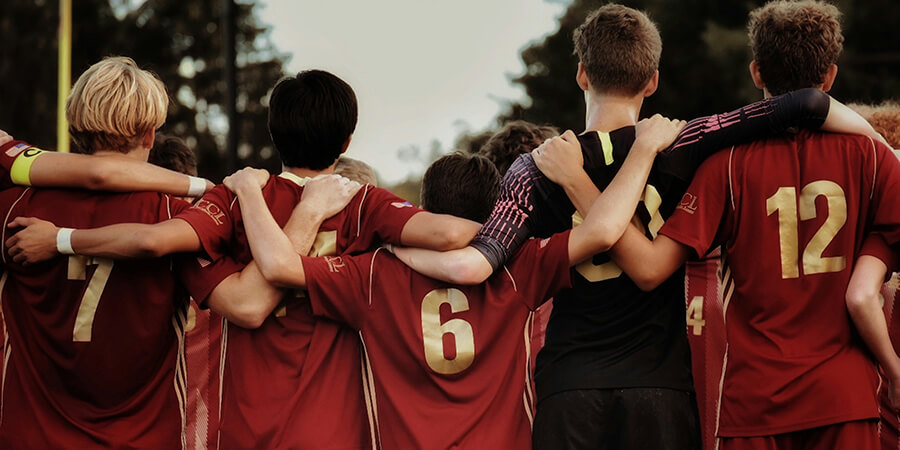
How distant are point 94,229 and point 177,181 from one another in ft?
1.32

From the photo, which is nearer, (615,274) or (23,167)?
(615,274)

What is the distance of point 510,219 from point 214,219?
3.91 ft

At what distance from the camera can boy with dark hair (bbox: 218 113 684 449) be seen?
439 cm

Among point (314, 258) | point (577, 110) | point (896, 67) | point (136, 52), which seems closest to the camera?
point (314, 258)

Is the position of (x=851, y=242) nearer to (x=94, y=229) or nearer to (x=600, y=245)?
(x=600, y=245)

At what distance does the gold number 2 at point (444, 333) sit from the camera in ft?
14.7

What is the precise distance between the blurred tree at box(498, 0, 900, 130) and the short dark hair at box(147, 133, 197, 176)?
18.5 meters

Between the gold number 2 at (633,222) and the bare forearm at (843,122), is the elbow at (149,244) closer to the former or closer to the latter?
the gold number 2 at (633,222)

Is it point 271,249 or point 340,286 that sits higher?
point 271,249

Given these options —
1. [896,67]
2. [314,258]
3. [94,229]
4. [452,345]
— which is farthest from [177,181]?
[896,67]

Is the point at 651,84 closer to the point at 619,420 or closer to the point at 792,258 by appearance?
the point at 792,258

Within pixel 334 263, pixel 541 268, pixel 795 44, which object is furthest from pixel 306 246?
pixel 795 44

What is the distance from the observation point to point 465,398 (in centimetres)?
448

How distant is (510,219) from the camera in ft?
14.6
